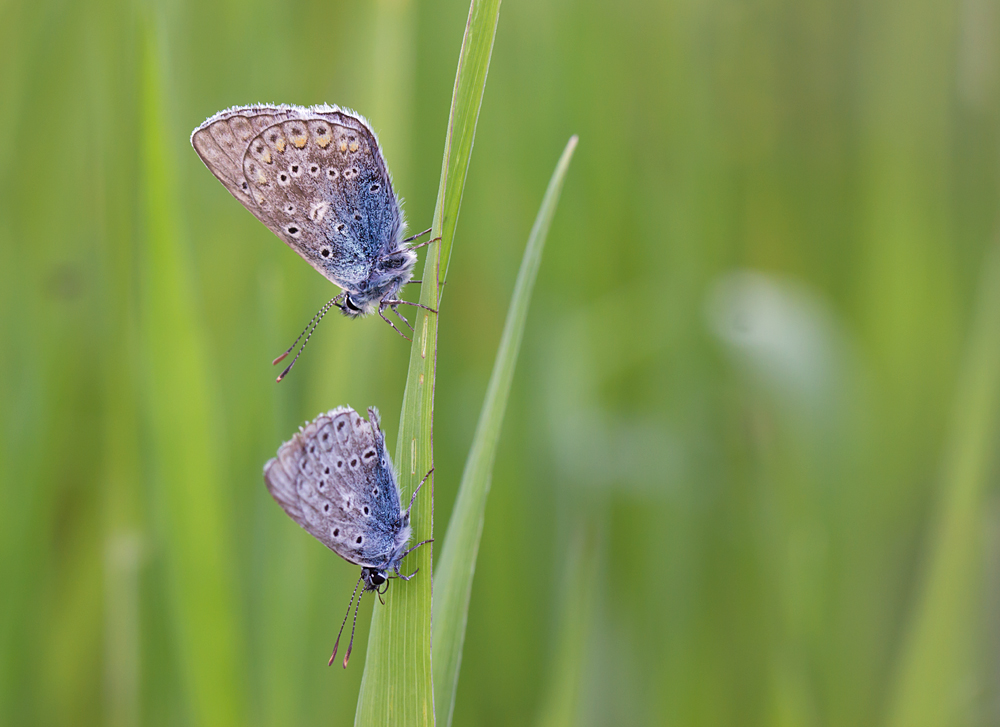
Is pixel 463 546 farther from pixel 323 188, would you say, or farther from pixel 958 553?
pixel 958 553

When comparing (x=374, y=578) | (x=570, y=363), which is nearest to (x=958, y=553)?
(x=570, y=363)

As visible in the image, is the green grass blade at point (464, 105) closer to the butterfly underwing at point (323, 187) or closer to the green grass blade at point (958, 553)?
the butterfly underwing at point (323, 187)

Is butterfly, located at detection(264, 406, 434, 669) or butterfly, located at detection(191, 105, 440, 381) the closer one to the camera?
butterfly, located at detection(264, 406, 434, 669)

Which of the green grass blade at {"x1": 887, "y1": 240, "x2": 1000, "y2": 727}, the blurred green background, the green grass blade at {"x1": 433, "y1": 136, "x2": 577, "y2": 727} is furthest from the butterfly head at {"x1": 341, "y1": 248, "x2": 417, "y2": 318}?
the green grass blade at {"x1": 887, "y1": 240, "x2": 1000, "y2": 727}

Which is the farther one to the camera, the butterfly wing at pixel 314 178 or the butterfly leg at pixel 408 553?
the butterfly wing at pixel 314 178

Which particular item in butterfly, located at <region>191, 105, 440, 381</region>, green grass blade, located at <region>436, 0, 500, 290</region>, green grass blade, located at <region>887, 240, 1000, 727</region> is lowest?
green grass blade, located at <region>887, 240, 1000, 727</region>

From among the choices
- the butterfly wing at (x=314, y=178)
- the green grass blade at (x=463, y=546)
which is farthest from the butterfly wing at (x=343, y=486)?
the butterfly wing at (x=314, y=178)

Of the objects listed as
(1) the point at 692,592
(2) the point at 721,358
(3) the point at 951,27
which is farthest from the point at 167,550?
(3) the point at 951,27

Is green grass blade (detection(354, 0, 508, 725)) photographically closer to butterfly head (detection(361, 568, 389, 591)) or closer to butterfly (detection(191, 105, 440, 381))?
butterfly head (detection(361, 568, 389, 591))
